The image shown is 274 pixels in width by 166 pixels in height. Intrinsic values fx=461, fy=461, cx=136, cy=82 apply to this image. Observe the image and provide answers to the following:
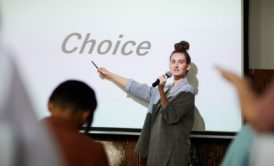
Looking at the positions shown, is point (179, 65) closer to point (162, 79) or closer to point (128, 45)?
point (162, 79)

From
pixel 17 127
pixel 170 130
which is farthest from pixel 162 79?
pixel 17 127

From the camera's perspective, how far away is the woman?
2.99m

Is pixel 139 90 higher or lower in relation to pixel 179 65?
lower

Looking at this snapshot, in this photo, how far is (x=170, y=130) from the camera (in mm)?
3025

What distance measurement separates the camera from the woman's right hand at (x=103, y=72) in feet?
11.1

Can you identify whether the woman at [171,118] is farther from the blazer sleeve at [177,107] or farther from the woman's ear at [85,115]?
the woman's ear at [85,115]

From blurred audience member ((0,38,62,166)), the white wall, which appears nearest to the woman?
the white wall

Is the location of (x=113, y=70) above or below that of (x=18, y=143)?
above

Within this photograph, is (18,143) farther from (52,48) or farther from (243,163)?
(52,48)

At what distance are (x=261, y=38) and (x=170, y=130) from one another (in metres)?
1.02

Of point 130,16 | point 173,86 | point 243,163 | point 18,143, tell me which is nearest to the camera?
point 18,143

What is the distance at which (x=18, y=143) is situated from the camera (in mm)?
756

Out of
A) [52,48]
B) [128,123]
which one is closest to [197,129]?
[128,123]

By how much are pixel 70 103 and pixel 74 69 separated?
6.37 feet
